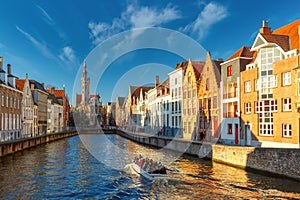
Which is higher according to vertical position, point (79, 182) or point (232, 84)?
point (232, 84)

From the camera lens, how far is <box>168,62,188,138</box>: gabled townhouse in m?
56.4

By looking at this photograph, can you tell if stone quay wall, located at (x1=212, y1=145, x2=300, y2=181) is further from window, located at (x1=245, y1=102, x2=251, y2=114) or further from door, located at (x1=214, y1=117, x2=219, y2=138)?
door, located at (x1=214, y1=117, x2=219, y2=138)

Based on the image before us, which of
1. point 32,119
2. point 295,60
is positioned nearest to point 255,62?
point 295,60

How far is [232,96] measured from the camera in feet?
127

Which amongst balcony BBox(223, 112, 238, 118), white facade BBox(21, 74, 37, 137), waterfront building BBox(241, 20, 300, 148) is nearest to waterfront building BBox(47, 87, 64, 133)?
white facade BBox(21, 74, 37, 137)

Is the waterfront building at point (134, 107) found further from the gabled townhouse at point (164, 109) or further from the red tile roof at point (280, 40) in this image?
A: the red tile roof at point (280, 40)

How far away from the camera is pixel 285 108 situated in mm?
29703

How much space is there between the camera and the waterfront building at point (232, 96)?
36875mm

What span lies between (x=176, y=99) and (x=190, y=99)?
6936mm

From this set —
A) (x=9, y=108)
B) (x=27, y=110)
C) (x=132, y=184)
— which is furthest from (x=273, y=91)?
(x=27, y=110)

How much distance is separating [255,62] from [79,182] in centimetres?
2333

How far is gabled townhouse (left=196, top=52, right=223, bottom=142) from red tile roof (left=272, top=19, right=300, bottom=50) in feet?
34.0

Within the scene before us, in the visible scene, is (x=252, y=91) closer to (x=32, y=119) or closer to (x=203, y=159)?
(x=203, y=159)

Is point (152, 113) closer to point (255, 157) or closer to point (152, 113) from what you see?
point (152, 113)
